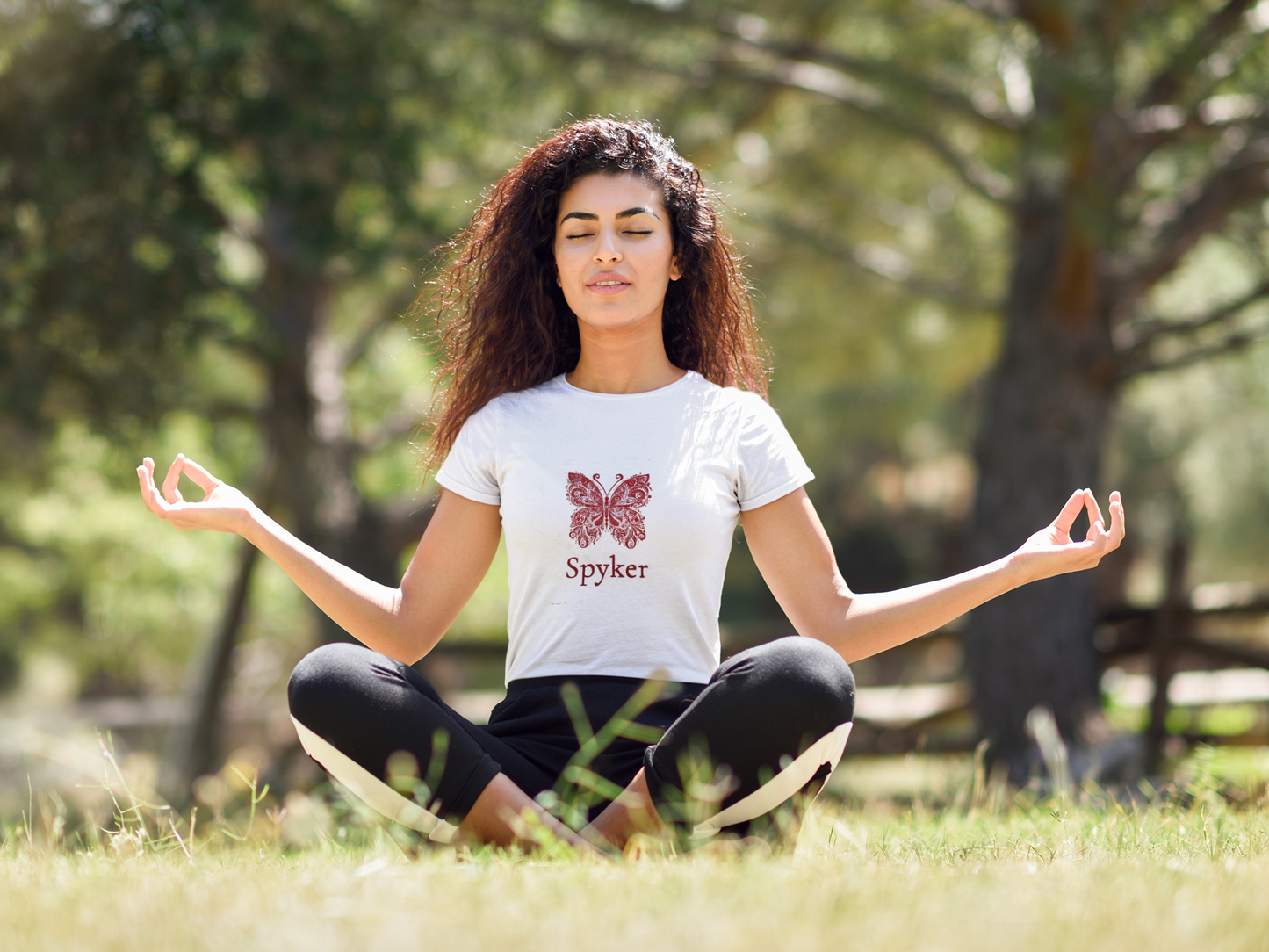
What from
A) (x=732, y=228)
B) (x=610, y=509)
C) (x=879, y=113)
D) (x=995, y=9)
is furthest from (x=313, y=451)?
(x=610, y=509)

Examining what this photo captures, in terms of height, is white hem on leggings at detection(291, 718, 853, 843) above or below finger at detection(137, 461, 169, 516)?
below

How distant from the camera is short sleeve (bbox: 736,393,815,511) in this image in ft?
8.58

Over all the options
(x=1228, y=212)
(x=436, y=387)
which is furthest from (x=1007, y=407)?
(x=436, y=387)

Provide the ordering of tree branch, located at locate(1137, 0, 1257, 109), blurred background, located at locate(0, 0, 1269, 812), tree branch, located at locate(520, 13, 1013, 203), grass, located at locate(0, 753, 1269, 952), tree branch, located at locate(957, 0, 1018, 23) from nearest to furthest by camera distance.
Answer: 1. grass, located at locate(0, 753, 1269, 952)
2. tree branch, located at locate(1137, 0, 1257, 109)
3. blurred background, located at locate(0, 0, 1269, 812)
4. tree branch, located at locate(957, 0, 1018, 23)
5. tree branch, located at locate(520, 13, 1013, 203)

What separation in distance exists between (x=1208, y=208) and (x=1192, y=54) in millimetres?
1399

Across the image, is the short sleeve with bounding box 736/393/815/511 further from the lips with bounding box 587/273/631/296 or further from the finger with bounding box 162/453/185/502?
the finger with bounding box 162/453/185/502

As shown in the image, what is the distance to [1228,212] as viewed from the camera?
21.6 ft

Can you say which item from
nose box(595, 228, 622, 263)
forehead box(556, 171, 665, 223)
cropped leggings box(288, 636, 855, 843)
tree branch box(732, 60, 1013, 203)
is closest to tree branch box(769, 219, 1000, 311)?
tree branch box(732, 60, 1013, 203)

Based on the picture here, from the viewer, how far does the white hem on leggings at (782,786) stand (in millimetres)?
2178

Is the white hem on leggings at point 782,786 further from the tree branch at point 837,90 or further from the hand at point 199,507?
the tree branch at point 837,90

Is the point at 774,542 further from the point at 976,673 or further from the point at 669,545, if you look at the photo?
the point at 976,673

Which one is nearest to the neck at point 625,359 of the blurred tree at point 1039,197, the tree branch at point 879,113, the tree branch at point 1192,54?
the blurred tree at point 1039,197

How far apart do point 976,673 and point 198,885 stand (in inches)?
239

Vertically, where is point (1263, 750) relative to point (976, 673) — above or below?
below
